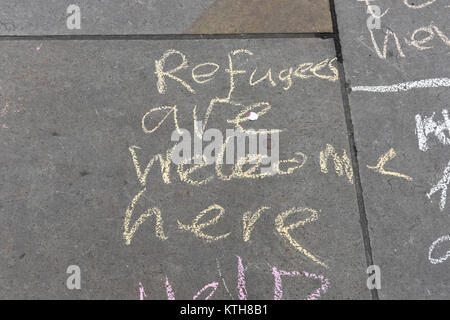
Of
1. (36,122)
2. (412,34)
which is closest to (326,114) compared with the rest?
(412,34)

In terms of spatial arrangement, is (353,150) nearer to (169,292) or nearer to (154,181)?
(154,181)

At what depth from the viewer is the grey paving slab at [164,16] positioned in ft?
11.1

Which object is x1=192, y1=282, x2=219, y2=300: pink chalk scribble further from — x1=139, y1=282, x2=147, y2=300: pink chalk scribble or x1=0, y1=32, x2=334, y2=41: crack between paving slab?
x1=0, y1=32, x2=334, y2=41: crack between paving slab

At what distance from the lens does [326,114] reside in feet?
10.3

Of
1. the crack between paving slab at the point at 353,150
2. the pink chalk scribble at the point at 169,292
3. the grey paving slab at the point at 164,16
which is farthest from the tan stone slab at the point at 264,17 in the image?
the pink chalk scribble at the point at 169,292

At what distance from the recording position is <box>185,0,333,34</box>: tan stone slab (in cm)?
339

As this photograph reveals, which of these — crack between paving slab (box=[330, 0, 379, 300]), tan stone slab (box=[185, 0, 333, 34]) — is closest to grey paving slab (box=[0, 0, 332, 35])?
tan stone slab (box=[185, 0, 333, 34])

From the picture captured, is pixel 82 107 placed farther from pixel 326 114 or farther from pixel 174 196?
pixel 326 114

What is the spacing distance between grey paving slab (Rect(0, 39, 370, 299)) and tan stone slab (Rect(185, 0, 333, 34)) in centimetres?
13

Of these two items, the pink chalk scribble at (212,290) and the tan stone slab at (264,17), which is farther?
the tan stone slab at (264,17)

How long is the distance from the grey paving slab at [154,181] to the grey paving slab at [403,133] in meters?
0.16

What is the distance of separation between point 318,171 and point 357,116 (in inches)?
19.6

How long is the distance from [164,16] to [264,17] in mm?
759

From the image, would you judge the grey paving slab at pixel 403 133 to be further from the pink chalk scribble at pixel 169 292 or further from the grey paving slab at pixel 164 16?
the pink chalk scribble at pixel 169 292
